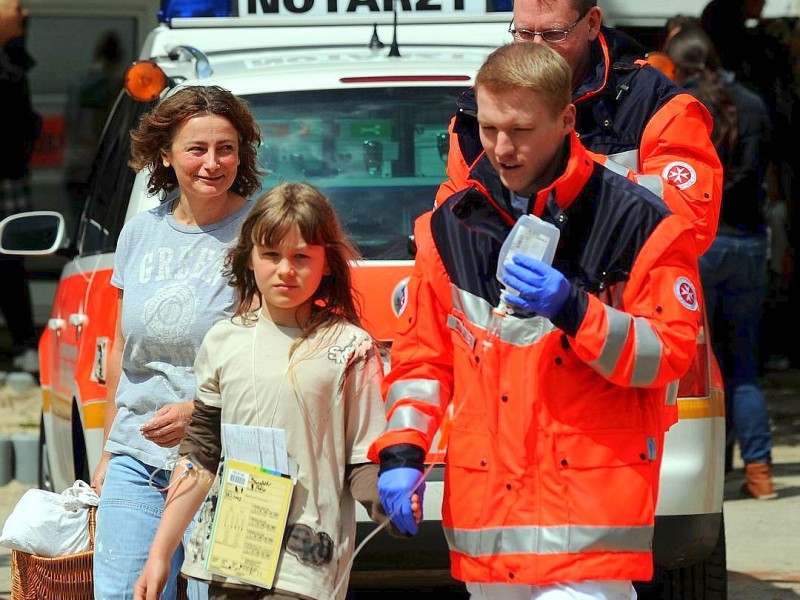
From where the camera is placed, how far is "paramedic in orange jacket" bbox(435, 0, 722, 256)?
3793 millimetres

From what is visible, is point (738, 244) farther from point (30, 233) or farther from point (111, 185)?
point (30, 233)

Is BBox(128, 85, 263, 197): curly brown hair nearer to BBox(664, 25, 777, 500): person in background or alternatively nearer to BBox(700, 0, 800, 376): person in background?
BBox(664, 25, 777, 500): person in background

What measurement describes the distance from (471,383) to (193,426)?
2.31 feet

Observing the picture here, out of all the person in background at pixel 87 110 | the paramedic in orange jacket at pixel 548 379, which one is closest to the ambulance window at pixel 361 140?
the paramedic in orange jacket at pixel 548 379

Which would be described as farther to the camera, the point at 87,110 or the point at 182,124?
the point at 87,110

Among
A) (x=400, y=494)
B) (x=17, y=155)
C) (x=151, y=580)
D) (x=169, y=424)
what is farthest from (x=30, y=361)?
(x=400, y=494)

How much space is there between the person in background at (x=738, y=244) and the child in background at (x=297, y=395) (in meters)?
3.90

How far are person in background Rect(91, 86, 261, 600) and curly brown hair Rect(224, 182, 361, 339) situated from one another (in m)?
0.26

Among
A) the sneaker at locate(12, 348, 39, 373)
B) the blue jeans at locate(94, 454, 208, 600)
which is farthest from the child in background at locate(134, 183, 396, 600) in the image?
the sneaker at locate(12, 348, 39, 373)

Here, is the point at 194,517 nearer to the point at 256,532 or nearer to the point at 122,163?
the point at 256,532

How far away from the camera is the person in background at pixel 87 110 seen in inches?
538

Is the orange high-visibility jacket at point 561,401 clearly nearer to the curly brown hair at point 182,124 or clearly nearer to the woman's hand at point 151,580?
the woman's hand at point 151,580

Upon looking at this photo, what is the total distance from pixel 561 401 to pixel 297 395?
58 centimetres

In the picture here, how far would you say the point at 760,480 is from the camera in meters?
7.44
